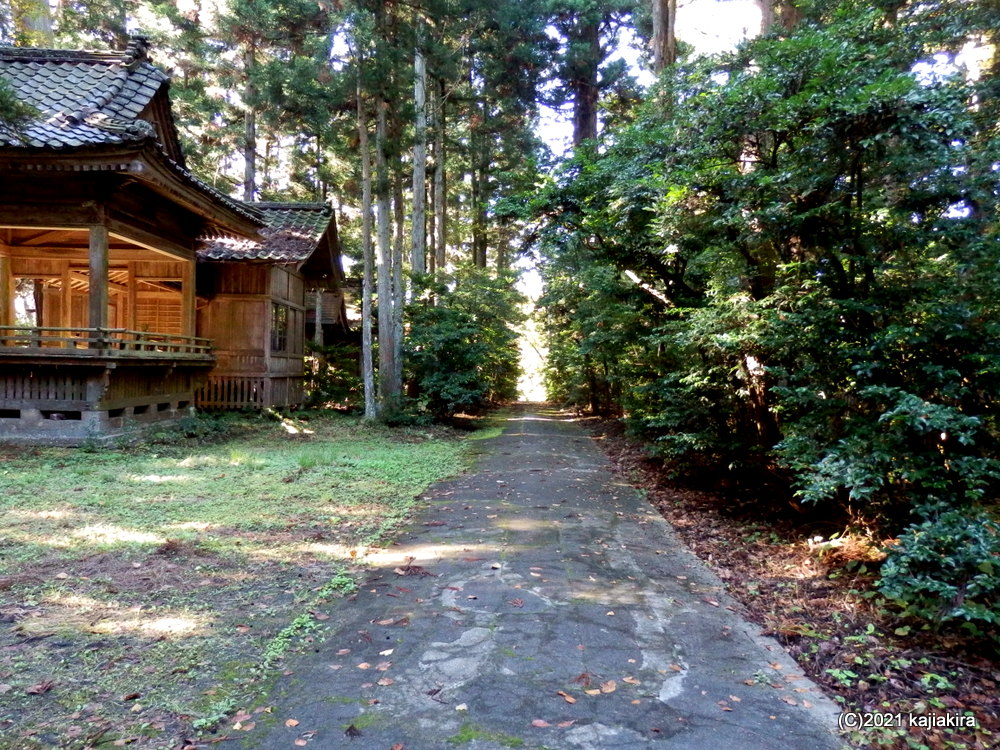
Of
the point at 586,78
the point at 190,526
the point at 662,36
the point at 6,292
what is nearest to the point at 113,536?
the point at 190,526

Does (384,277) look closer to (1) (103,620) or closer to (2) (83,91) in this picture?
(2) (83,91)

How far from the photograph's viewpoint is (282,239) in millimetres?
15109

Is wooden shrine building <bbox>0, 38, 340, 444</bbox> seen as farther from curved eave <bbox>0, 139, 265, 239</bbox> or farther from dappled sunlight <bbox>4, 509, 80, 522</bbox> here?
dappled sunlight <bbox>4, 509, 80, 522</bbox>

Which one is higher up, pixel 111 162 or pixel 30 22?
pixel 30 22

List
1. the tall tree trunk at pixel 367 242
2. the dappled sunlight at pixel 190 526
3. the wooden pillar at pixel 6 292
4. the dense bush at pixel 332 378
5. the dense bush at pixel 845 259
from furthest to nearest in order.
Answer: the dense bush at pixel 332 378 < the tall tree trunk at pixel 367 242 < the wooden pillar at pixel 6 292 < the dappled sunlight at pixel 190 526 < the dense bush at pixel 845 259

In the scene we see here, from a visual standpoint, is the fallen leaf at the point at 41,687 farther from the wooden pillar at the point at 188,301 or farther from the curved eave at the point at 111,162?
the wooden pillar at the point at 188,301

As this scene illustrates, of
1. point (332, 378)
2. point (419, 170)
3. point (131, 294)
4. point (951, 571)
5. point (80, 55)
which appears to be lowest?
point (951, 571)

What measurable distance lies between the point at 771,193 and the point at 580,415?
16628 millimetres

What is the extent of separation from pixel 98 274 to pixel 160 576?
7.12 metres

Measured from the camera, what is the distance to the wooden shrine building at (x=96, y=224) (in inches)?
328

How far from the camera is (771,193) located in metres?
5.38

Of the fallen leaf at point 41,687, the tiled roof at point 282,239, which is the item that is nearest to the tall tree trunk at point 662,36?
the tiled roof at point 282,239

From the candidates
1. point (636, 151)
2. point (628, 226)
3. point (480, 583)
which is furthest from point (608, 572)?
point (636, 151)

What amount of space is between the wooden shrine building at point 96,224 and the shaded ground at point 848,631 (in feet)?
28.9
